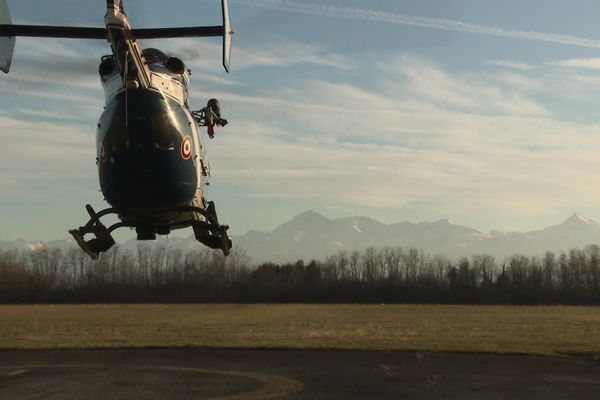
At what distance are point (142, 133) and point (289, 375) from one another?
10638 mm

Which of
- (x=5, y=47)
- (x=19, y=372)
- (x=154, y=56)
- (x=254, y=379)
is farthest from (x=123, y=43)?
(x=19, y=372)

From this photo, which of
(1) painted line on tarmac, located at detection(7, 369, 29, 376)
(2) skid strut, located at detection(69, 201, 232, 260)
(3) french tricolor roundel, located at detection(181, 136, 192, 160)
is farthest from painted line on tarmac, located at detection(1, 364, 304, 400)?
(3) french tricolor roundel, located at detection(181, 136, 192, 160)

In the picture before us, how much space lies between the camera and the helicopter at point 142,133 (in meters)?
11.0

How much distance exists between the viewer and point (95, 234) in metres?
13.4

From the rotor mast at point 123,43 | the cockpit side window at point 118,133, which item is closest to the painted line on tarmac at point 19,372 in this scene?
the cockpit side window at point 118,133

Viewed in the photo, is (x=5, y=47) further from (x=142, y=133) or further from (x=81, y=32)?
(x=142, y=133)

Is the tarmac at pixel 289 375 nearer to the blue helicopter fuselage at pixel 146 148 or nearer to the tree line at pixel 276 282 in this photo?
the blue helicopter fuselage at pixel 146 148

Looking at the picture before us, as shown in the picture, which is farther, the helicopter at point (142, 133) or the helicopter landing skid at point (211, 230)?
the helicopter landing skid at point (211, 230)

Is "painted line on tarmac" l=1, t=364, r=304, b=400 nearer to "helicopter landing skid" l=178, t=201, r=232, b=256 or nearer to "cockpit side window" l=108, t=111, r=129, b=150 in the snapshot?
"helicopter landing skid" l=178, t=201, r=232, b=256

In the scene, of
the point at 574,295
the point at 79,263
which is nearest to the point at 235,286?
the point at 79,263

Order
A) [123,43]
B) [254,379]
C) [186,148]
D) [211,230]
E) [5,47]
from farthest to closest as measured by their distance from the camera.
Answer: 1. [254,379]
2. [211,230]
3. [186,148]
4. [5,47]
5. [123,43]

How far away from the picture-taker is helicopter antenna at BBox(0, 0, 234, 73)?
35.6 feet

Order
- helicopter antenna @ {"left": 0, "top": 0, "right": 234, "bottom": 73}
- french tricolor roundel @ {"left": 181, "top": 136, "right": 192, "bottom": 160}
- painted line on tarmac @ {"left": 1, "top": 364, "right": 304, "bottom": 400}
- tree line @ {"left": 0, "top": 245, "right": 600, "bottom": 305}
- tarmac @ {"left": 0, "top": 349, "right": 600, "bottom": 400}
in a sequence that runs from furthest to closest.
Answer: tree line @ {"left": 0, "top": 245, "right": 600, "bottom": 305}, tarmac @ {"left": 0, "top": 349, "right": 600, "bottom": 400}, painted line on tarmac @ {"left": 1, "top": 364, "right": 304, "bottom": 400}, french tricolor roundel @ {"left": 181, "top": 136, "right": 192, "bottom": 160}, helicopter antenna @ {"left": 0, "top": 0, "right": 234, "bottom": 73}

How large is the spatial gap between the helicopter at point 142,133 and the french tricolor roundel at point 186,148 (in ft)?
0.07
